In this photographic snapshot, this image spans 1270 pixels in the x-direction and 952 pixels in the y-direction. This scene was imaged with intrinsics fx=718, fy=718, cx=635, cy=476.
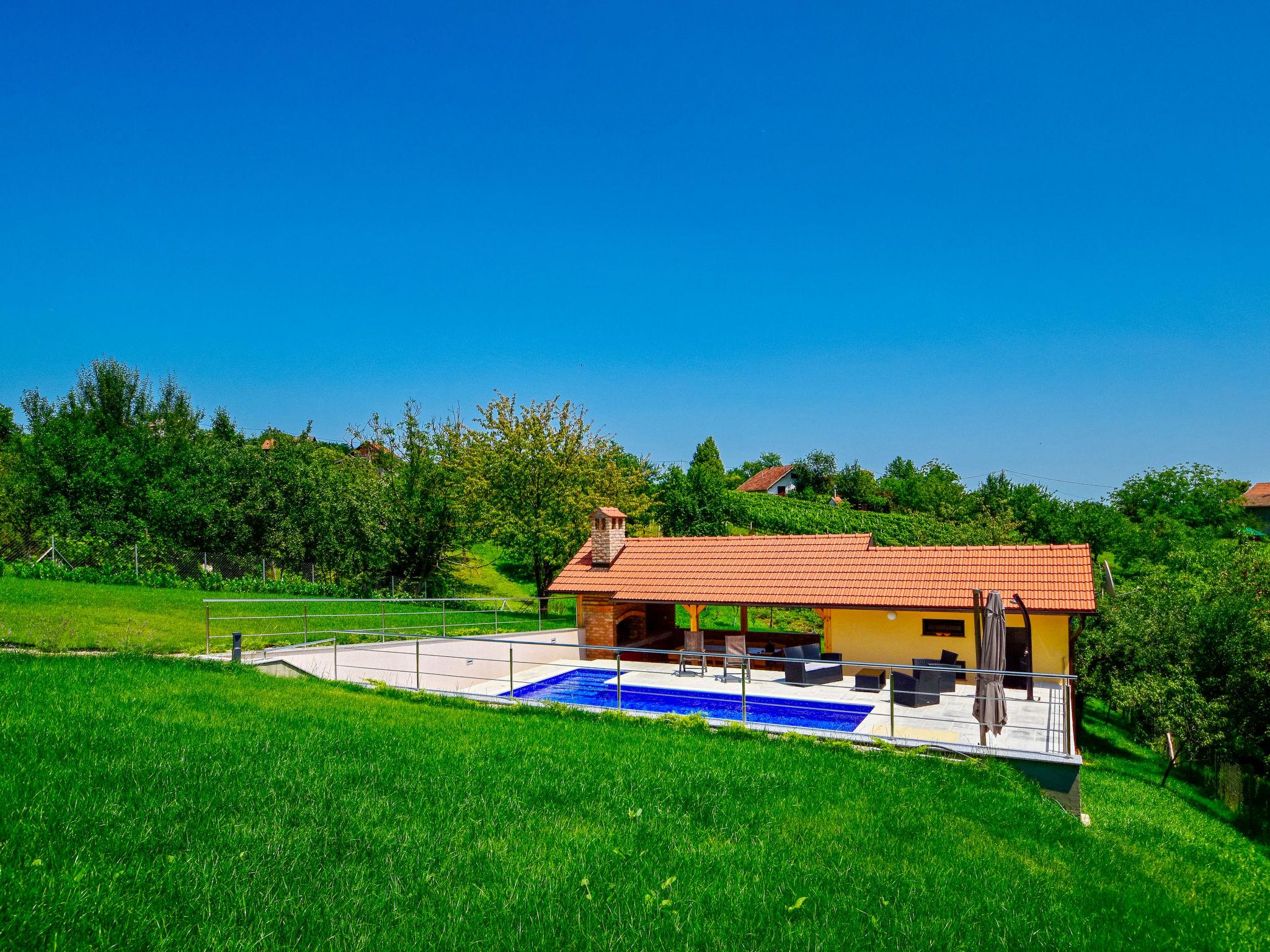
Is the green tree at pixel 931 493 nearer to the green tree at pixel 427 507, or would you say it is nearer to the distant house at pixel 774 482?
the distant house at pixel 774 482

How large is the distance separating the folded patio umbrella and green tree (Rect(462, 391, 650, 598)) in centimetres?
1836

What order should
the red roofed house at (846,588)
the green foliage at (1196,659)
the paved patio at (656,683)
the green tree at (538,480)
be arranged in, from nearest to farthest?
the paved patio at (656,683), the red roofed house at (846,588), the green foliage at (1196,659), the green tree at (538,480)

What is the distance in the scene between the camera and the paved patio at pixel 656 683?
11.0 meters

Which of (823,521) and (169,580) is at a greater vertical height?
(823,521)

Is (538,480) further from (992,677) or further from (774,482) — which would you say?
(774,482)

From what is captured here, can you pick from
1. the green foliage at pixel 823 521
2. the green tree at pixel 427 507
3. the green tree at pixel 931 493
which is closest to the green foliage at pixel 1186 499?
the green tree at pixel 931 493

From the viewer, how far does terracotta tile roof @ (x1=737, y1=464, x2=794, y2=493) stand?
264 ft

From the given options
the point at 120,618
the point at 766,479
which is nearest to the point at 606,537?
the point at 120,618

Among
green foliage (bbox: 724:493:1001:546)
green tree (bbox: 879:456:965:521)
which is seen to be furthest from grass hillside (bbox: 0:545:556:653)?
green tree (bbox: 879:456:965:521)

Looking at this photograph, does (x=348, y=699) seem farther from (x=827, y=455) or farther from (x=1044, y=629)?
(x=827, y=455)

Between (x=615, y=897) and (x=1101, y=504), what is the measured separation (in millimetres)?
56145

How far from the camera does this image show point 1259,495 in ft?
272

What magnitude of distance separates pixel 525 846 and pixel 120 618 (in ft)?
53.1

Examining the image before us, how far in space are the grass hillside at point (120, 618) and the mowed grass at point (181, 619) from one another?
0.08ft
